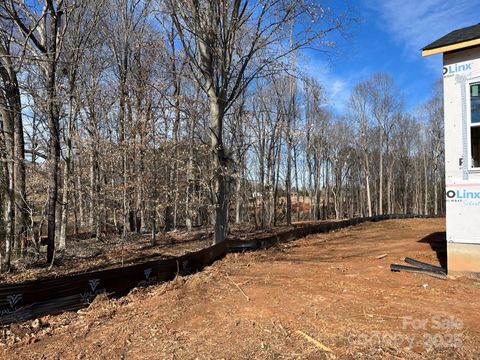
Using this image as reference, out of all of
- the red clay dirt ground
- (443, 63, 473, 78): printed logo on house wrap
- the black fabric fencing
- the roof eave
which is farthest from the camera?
(443, 63, 473, 78): printed logo on house wrap

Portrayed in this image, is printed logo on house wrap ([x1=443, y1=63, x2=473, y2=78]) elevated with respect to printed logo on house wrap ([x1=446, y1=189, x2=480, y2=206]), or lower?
elevated

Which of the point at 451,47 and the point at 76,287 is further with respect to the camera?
the point at 451,47

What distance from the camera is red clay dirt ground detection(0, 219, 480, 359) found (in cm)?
336

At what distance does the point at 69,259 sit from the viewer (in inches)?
446

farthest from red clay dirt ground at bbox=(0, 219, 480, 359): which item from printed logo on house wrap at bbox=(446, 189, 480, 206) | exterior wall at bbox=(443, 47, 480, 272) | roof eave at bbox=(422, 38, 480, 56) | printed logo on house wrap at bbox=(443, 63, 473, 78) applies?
roof eave at bbox=(422, 38, 480, 56)

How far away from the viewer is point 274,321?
4.04 meters

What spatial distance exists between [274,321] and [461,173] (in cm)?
380

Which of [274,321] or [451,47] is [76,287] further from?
[451,47]

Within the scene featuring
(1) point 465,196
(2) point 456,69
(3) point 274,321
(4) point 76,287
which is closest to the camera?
(3) point 274,321

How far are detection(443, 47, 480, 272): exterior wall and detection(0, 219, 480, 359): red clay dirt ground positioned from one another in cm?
40

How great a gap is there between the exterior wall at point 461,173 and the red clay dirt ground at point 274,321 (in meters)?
0.40

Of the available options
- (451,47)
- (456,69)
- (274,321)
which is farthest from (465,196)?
(274,321)

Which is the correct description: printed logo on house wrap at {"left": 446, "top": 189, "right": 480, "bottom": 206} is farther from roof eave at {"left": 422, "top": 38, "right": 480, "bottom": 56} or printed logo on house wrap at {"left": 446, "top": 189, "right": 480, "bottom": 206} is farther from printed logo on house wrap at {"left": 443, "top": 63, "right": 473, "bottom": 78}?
roof eave at {"left": 422, "top": 38, "right": 480, "bottom": 56}

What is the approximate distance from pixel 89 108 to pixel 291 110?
46.3ft
